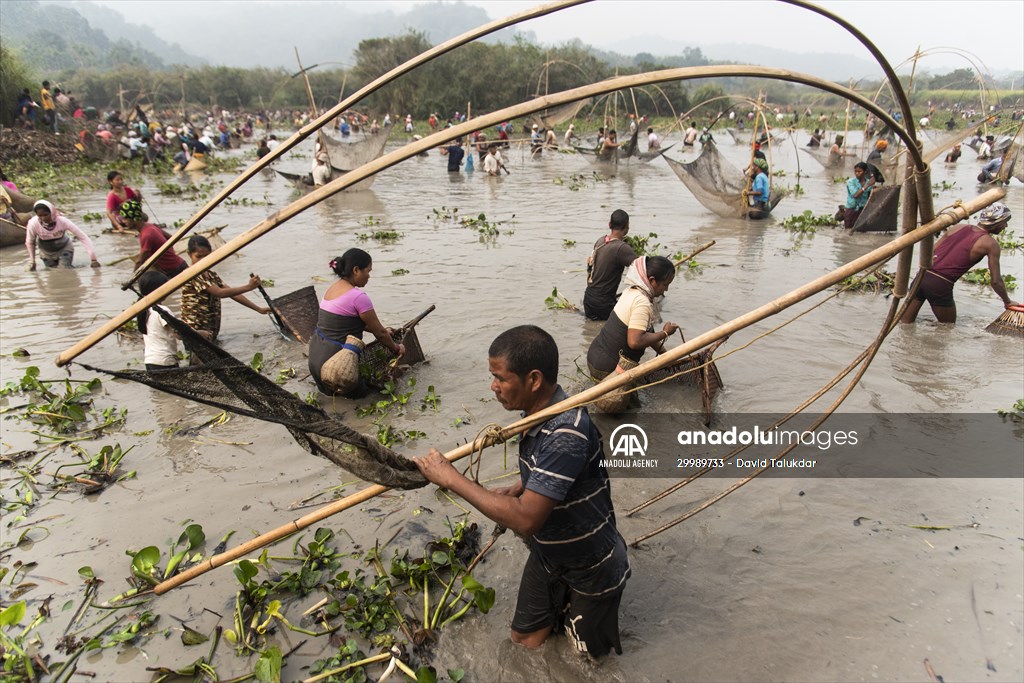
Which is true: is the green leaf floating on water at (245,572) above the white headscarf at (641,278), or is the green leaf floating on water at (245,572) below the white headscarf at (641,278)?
below

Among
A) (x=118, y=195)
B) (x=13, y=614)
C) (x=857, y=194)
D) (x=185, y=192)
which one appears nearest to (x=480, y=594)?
(x=13, y=614)

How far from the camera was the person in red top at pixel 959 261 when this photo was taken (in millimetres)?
5426

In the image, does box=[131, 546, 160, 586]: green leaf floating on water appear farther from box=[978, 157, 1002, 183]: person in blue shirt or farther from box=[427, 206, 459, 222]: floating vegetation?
box=[978, 157, 1002, 183]: person in blue shirt

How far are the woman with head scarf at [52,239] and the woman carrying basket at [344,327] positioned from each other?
5.50 m

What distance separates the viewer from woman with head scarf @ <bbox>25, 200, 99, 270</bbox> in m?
7.52

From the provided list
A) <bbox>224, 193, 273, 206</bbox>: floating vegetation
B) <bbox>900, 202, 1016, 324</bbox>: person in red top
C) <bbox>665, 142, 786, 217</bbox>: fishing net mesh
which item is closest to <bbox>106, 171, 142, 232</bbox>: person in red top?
<bbox>224, 193, 273, 206</bbox>: floating vegetation

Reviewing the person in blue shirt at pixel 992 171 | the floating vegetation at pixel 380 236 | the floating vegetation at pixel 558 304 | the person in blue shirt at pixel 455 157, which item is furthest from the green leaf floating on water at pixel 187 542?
the person in blue shirt at pixel 992 171

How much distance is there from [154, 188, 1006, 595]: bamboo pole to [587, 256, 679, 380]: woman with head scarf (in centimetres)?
170

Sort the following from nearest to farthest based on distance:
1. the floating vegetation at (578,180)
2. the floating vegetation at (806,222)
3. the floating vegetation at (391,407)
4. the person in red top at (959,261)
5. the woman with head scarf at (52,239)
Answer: the floating vegetation at (391,407) < the person in red top at (959,261) < the woman with head scarf at (52,239) < the floating vegetation at (806,222) < the floating vegetation at (578,180)

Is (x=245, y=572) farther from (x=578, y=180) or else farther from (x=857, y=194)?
(x=578, y=180)

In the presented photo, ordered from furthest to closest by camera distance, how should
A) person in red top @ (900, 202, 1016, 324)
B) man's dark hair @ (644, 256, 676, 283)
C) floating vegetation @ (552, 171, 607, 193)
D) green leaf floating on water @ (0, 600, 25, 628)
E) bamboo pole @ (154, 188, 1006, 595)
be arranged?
floating vegetation @ (552, 171, 607, 193) → person in red top @ (900, 202, 1016, 324) → man's dark hair @ (644, 256, 676, 283) → green leaf floating on water @ (0, 600, 25, 628) → bamboo pole @ (154, 188, 1006, 595)

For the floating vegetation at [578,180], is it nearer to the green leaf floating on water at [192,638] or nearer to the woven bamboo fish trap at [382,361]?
the woven bamboo fish trap at [382,361]

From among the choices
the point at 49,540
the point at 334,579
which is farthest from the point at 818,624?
the point at 49,540

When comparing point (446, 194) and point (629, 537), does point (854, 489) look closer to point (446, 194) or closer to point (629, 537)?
point (629, 537)
